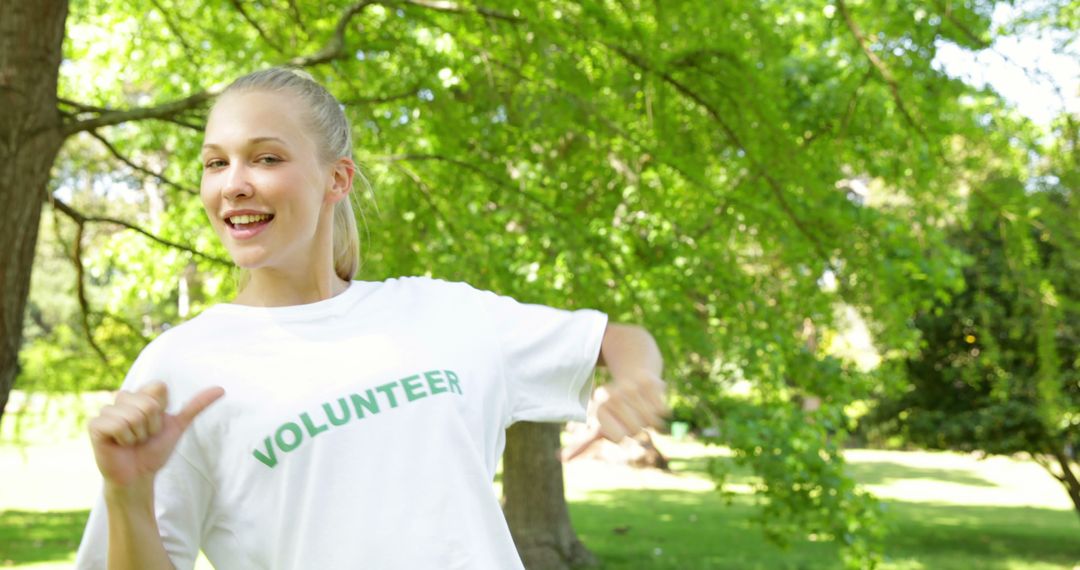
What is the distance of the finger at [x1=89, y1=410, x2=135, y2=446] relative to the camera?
4.58 ft

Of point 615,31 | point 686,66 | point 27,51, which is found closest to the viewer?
point 27,51

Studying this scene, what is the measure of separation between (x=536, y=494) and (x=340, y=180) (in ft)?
29.8

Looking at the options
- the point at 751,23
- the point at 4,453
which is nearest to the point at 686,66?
the point at 751,23

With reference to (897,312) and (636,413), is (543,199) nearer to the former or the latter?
(897,312)

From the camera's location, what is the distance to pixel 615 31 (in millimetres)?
4777

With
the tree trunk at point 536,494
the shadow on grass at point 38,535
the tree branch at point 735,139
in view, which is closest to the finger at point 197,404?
the tree branch at point 735,139

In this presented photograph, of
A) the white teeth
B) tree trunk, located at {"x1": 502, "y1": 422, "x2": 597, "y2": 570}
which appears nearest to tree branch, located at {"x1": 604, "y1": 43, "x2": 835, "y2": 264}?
the white teeth

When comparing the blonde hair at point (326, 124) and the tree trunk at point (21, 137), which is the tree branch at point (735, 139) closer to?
the tree trunk at point (21, 137)

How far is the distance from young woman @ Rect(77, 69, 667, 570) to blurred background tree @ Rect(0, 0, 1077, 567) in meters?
2.44

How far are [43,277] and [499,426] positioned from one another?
55.0m

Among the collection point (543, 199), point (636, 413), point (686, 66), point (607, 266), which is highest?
point (686, 66)

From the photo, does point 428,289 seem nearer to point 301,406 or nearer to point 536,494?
point 301,406

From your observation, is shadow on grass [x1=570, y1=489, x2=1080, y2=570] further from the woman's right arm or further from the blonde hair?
the woman's right arm

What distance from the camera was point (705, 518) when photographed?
613 inches
